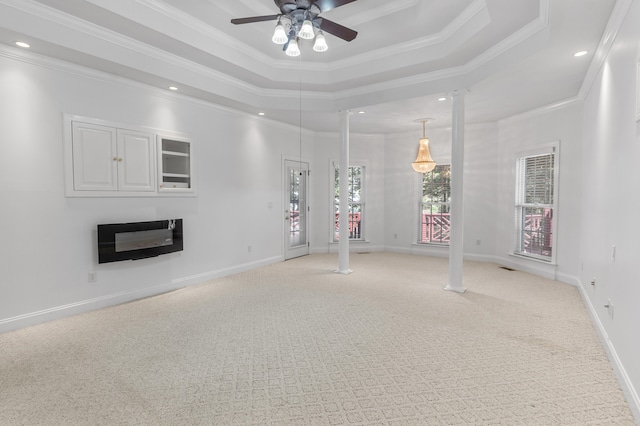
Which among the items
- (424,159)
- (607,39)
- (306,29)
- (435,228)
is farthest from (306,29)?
(435,228)

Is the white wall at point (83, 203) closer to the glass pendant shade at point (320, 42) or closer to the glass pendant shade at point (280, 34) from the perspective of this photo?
the glass pendant shade at point (280, 34)

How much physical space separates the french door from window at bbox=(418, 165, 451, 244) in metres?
2.66

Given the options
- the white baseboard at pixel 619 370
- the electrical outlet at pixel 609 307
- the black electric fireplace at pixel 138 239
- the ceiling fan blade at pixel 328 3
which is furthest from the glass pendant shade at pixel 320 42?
the white baseboard at pixel 619 370

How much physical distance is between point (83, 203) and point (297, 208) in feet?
13.8

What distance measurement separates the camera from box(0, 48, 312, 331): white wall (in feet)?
10.9

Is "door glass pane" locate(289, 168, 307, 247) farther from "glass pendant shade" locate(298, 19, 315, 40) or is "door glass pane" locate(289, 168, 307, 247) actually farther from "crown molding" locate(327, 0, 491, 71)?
"glass pendant shade" locate(298, 19, 315, 40)

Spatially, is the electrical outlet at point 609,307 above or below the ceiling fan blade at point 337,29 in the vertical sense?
below

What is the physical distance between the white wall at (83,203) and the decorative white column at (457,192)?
11.4 ft

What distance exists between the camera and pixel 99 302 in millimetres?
3990

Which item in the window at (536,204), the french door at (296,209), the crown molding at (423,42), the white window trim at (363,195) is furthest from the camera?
the white window trim at (363,195)

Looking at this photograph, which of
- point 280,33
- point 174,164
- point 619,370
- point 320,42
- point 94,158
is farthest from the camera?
point 174,164

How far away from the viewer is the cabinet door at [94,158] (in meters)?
3.74

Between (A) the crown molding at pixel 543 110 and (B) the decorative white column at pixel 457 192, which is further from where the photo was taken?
(A) the crown molding at pixel 543 110

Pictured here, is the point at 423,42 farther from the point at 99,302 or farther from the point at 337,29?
the point at 99,302
